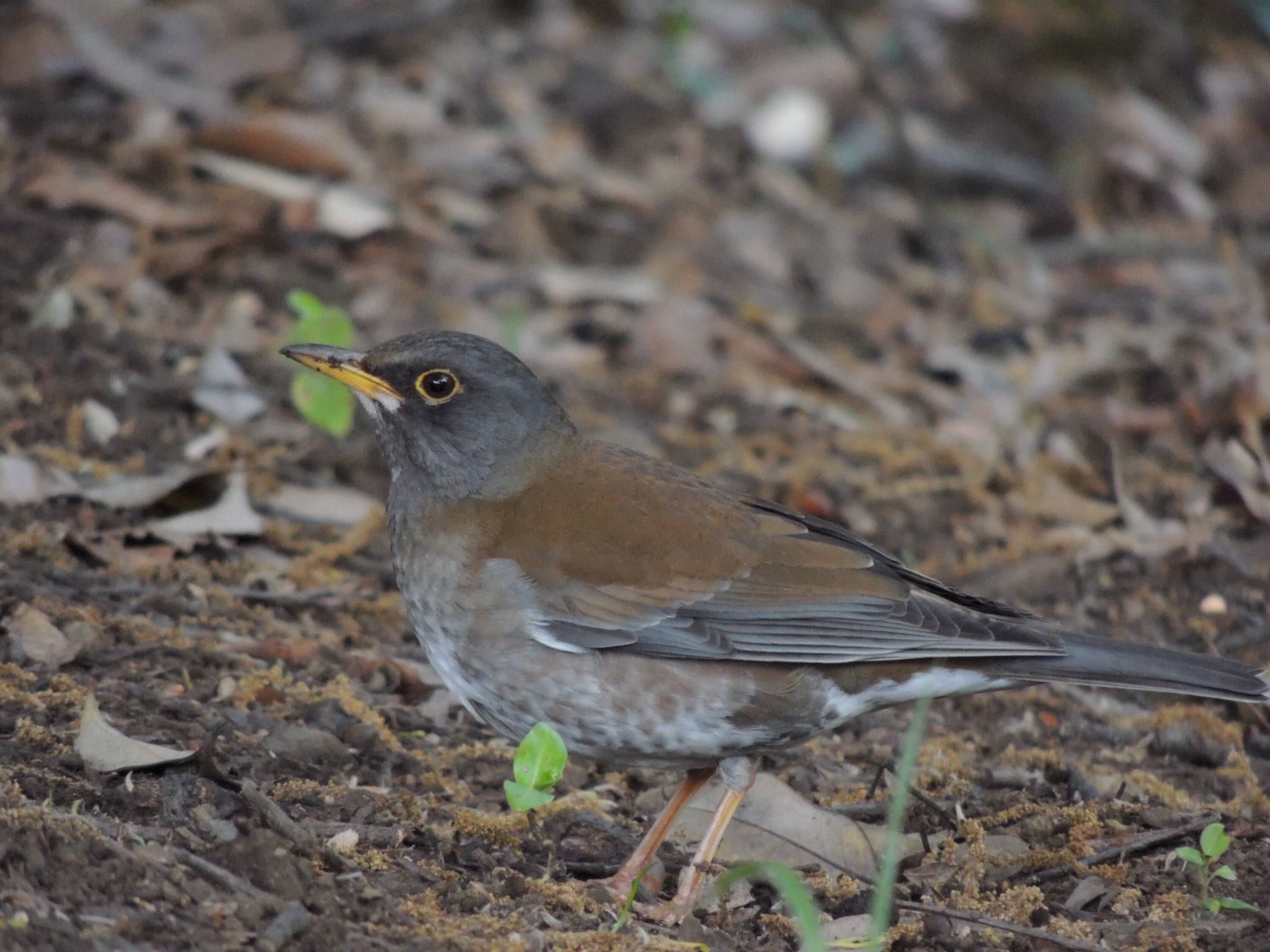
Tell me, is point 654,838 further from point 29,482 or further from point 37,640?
point 29,482

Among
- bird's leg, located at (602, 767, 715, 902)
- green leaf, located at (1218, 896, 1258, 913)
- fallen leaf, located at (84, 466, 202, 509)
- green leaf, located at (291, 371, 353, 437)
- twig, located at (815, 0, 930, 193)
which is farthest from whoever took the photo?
twig, located at (815, 0, 930, 193)

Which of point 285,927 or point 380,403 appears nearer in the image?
point 285,927

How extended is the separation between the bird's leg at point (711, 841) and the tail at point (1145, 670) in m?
0.99

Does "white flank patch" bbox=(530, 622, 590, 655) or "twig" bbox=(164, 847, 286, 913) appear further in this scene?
"white flank patch" bbox=(530, 622, 590, 655)

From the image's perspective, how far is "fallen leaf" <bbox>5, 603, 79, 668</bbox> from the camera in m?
5.36

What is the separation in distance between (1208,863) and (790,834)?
4.40ft

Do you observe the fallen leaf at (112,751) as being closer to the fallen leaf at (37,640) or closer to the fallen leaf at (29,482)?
the fallen leaf at (37,640)

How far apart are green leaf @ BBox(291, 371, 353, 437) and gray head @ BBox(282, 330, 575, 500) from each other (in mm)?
1070

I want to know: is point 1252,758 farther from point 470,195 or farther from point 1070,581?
point 470,195

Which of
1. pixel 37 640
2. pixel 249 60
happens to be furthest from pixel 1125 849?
pixel 249 60

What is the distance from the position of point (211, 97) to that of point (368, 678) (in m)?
4.72

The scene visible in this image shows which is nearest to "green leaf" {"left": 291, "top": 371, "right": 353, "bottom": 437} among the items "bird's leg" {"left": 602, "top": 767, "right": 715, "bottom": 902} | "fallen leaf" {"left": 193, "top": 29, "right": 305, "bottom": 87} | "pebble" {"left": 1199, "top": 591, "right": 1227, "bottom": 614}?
"bird's leg" {"left": 602, "top": 767, "right": 715, "bottom": 902}

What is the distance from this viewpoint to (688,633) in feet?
17.2

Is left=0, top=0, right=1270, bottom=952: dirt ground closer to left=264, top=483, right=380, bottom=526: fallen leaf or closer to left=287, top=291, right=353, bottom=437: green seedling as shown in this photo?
left=264, top=483, right=380, bottom=526: fallen leaf
